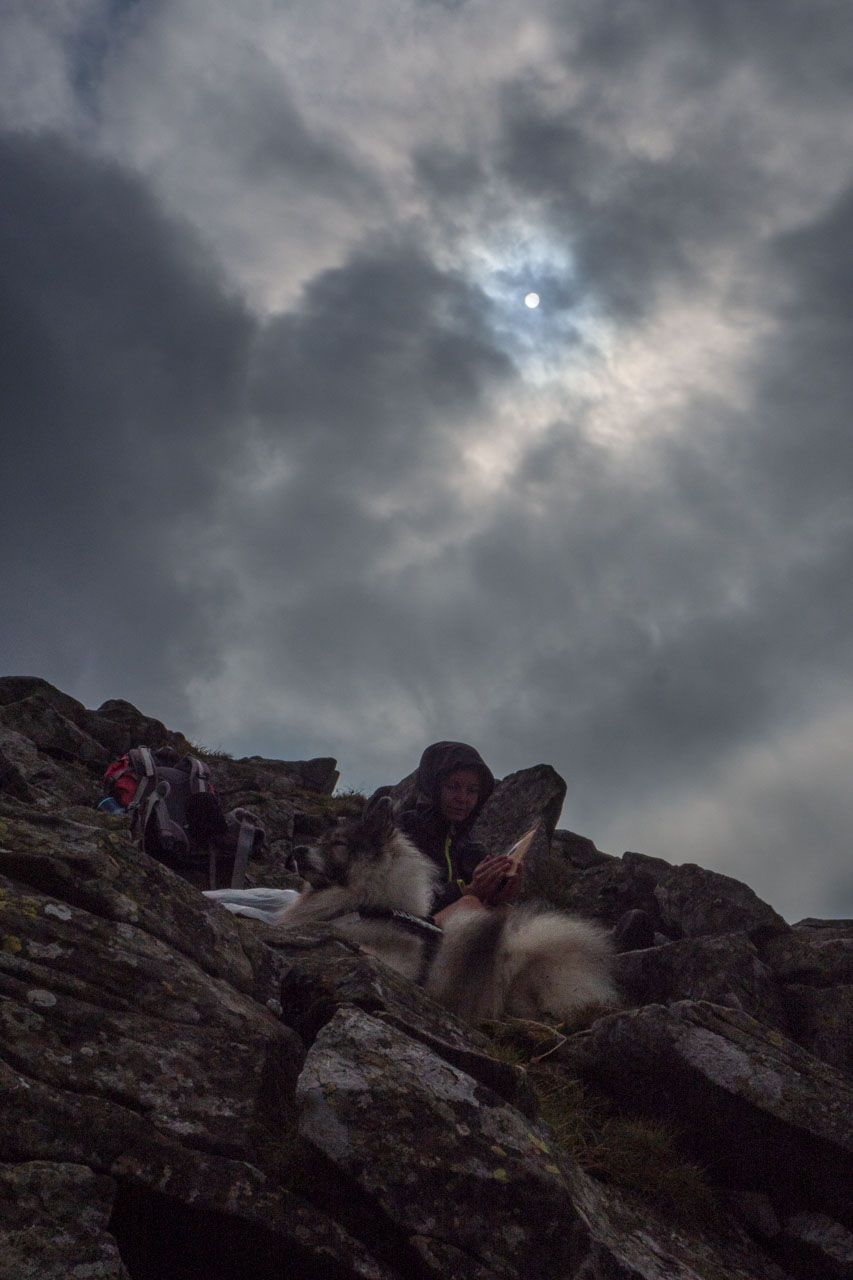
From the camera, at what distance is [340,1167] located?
10.8 ft

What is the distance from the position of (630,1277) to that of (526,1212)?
2.49ft

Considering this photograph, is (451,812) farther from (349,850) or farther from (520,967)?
(520,967)

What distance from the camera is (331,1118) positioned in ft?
11.1

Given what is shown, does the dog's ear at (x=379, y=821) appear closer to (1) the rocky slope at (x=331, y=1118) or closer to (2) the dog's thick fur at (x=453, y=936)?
(2) the dog's thick fur at (x=453, y=936)

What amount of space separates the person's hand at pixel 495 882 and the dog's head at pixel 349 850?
3.71 feet

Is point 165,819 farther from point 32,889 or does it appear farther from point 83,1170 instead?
point 83,1170

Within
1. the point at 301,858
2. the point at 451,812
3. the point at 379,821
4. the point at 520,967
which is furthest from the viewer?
the point at 451,812

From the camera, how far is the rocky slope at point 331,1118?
10.2 ft

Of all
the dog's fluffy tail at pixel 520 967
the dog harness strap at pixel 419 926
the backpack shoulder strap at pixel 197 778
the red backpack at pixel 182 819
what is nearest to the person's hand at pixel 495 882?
the dog's fluffy tail at pixel 520 967

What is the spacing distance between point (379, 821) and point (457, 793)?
90.9 inches

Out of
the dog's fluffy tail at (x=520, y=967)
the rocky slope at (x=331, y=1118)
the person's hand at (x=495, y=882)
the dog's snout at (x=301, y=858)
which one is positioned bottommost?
the rocky slope at (x=331, y=1118)

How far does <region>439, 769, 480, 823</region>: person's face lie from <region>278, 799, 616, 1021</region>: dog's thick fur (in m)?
1.85

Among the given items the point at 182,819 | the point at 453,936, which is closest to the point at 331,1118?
the point at 453,936

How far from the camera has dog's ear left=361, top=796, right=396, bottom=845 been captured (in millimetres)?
8922
